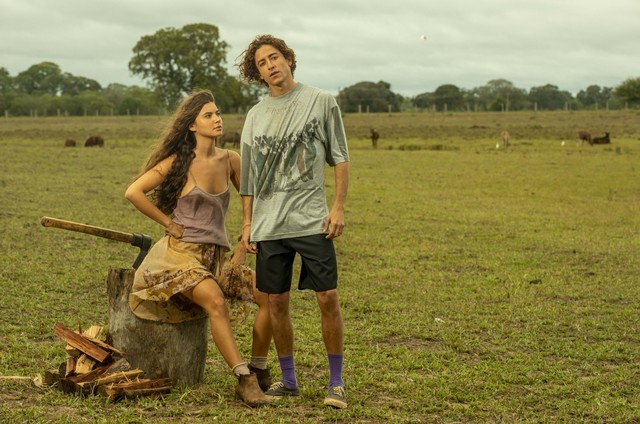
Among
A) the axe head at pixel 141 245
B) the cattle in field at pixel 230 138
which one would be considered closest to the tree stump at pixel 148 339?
the axe head at pixel 141 245

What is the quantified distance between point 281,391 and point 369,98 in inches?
3200

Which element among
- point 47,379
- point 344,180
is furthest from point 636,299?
point 47,379

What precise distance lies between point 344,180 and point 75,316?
3.63 meters

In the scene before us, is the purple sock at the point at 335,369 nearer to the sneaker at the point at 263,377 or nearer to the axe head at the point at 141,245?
the sneaker at the point at 263,377

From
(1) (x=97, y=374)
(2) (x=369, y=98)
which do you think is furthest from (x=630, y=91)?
(1) (x=97, y=374)

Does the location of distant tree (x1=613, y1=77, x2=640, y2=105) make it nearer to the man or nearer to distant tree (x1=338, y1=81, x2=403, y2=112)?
distant tree (x1=338, y1=81, x2=403, y2=112)

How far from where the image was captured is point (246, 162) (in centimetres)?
493

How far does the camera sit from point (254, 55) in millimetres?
4918

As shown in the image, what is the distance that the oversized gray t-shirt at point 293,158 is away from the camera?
15.5 feet

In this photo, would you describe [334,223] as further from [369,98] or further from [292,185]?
[369,98]

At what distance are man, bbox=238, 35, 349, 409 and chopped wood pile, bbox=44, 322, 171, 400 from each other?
857 mm

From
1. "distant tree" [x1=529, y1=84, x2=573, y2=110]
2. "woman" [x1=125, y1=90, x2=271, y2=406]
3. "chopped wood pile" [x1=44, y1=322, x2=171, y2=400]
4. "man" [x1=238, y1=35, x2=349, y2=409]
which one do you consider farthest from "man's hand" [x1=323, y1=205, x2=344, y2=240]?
"distant tree" [x1=529, y1=84, x2=573, y2=110]

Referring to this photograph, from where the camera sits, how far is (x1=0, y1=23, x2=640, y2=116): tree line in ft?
Answer: 238

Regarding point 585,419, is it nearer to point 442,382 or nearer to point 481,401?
point 481,401
